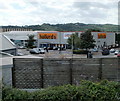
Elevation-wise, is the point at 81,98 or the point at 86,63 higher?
the point at 86,63

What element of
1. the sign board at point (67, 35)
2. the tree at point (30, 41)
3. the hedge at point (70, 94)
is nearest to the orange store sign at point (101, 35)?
the sign board at point (67, 35)

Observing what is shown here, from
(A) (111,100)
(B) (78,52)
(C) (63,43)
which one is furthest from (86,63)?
(C) (63,43)

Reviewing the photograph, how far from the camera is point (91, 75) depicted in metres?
4.77

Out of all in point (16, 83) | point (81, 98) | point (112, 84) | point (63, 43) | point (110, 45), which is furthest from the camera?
point (110, 45)

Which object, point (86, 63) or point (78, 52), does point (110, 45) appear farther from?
point (86, 63)

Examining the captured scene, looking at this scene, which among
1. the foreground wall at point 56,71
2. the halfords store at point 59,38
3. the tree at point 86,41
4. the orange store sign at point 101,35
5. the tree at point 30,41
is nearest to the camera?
the foreground wall at point 56,71

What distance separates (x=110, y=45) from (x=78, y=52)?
1273cm

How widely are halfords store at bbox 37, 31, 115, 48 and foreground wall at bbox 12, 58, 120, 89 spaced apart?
95.6 ft

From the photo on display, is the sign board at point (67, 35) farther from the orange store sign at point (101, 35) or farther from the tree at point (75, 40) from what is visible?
the orange store sign at point (101, 35)

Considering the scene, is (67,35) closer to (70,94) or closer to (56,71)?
Result: (56,71)

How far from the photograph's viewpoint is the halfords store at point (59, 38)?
113 feet

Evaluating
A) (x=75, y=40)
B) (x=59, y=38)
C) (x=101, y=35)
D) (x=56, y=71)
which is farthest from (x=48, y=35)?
(x=56, y=71)

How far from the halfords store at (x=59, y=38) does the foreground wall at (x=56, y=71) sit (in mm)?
29147

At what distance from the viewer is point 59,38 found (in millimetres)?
34500
